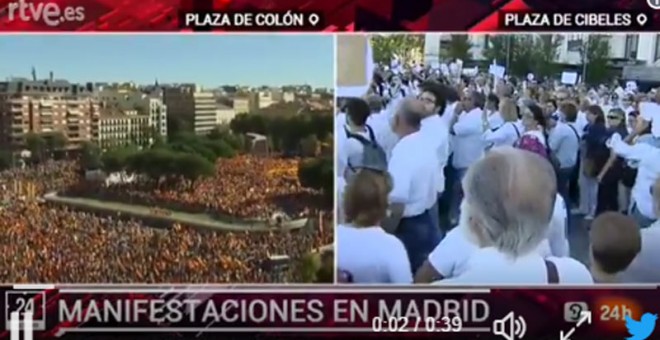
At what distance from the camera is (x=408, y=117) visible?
14.1 feet

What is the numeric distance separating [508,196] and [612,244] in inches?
20.5

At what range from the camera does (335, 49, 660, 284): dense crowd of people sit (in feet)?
14.1

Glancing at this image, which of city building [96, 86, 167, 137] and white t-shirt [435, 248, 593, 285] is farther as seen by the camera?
white t-shirt [435, 248, 593, 285]

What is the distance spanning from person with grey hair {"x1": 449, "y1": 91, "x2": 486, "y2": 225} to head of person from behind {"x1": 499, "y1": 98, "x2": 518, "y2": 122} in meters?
0.09

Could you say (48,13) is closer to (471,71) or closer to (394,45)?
(394,45)

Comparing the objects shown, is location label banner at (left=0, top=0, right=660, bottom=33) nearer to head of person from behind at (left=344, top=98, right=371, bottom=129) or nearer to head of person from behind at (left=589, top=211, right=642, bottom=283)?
head of person from behind at (left=344, top=98, right=371, bottom=129)

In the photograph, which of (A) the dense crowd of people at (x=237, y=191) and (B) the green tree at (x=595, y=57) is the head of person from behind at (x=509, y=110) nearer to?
(B) the green tree at (x=595, y=57)

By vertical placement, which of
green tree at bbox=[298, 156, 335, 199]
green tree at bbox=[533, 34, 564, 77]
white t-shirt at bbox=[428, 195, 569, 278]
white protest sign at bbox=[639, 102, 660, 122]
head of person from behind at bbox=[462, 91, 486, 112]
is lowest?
white t-shirt at bbox=[428, 195, 569, 278]

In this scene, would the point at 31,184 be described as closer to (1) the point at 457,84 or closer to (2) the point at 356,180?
(2) the point at 356,180

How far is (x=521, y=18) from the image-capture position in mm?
4293

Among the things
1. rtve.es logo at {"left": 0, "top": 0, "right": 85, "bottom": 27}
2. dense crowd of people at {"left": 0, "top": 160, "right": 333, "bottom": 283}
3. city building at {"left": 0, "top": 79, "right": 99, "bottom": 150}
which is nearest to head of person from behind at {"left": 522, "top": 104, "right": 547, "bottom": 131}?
dense crowd of people at {"left": 0, "top": 160, "right": 333, "bottom": 283}

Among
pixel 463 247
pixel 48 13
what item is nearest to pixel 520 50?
pixel 463 247

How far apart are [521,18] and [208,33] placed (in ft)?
4.56
